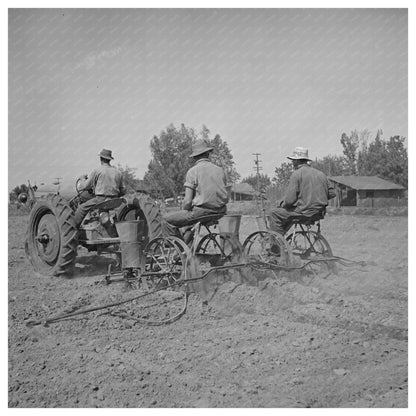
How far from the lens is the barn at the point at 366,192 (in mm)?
22798

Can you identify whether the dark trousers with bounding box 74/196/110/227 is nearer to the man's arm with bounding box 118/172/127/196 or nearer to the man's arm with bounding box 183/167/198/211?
the man's arm with bounding box 118/172/127/196

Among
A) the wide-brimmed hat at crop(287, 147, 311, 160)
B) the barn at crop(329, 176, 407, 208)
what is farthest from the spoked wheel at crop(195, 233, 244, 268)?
the barn at crop(329, 176, 407, 208)

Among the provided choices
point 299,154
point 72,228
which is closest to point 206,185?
point 299,154

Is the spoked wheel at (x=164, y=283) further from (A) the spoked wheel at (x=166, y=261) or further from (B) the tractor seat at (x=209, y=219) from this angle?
(B) the tractor seat at (x=209, y=219)

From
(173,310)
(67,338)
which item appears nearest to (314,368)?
(173,310)

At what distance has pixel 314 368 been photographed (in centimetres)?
335

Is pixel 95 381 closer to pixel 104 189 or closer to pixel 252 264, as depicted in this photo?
pixel 252 264

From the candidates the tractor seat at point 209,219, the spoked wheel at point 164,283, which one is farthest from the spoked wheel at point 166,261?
the tractor seat at point 209,219

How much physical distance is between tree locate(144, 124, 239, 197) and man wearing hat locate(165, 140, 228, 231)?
7.72 feet

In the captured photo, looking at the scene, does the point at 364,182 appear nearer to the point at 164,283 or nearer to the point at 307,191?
the point at 307,191

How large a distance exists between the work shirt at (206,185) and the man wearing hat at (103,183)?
Answer: 1805mm

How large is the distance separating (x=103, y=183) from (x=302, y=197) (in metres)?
2.89

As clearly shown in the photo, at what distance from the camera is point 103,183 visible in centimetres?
670

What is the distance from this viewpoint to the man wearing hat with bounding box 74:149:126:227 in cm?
668
